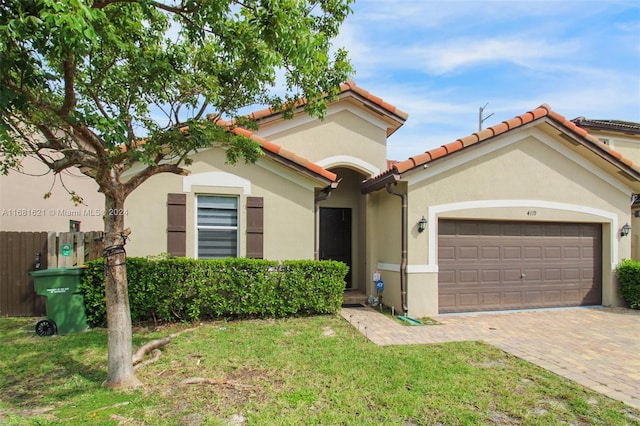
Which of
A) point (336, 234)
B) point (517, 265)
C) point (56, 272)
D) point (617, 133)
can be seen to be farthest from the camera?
point (617, 133)

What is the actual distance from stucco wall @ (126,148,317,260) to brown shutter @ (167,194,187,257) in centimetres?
10

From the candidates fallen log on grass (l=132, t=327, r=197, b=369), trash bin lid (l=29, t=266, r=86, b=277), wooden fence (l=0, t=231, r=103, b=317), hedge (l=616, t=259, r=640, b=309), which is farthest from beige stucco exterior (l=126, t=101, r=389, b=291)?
hedge (l=616, t=259, r=640, b=309)

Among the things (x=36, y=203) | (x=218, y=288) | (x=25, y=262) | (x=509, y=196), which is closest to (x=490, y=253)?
(x=509, y=196)

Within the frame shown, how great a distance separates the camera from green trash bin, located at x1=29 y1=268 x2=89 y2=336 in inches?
268

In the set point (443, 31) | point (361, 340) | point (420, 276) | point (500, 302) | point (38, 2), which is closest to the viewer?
point (38, 2)

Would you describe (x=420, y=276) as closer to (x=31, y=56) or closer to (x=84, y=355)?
(x=84, y=355)

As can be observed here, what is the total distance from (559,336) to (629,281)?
15.0ft

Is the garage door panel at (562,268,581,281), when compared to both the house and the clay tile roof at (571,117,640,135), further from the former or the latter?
the clay tile roof at (571,117,640,135)

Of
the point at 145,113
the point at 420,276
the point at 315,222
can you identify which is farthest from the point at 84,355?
the point at 420,276

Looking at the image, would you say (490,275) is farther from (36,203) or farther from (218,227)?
(36,203)

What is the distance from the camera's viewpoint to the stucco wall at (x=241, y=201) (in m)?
8.27

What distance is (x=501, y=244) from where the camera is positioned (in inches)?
376

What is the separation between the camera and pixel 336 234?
11602mm

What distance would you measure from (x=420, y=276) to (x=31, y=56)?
797cm
